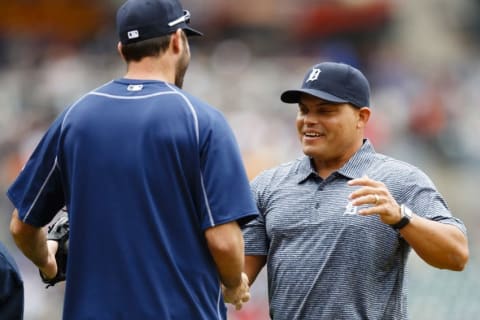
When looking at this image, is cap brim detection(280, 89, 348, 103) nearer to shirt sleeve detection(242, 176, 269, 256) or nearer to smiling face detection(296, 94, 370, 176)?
smiling face detection(296, 94, 370, 176)

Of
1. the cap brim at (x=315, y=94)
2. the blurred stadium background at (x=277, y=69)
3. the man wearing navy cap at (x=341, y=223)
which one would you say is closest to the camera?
the man wearing navy cap at (x=341, y=223)

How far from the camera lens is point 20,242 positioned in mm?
4129

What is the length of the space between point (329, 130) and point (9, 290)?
4.83 ft

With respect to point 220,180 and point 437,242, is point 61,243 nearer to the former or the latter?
point 220,180

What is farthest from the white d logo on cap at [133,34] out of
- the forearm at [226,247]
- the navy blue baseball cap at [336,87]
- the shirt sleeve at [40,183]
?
the navy blue baseball cap at [336,87]

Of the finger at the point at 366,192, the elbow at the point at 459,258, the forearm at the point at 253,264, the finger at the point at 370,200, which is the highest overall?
the finger at the point at 366,192

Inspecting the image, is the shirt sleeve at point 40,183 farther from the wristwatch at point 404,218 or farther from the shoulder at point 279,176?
the wristwatch at point 404,218

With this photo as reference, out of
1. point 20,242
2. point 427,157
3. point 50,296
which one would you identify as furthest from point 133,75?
point 427,157

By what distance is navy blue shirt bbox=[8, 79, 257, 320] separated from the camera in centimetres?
379

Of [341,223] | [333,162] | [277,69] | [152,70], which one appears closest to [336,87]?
[333,162]

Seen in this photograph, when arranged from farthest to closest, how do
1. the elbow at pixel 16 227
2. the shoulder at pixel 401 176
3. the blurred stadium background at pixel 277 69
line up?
the blurred stadium background at pixel 277 69 → the shoulder at pixel 401 176 → the elbow at pixel 16 227

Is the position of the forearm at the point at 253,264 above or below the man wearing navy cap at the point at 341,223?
below

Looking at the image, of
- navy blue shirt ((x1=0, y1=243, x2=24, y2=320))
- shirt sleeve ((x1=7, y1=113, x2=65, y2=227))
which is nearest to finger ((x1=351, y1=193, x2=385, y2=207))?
shirt sleeve ((x1=7, y1=113, x2=65, y2=227))

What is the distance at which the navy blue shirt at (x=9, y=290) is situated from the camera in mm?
4105
